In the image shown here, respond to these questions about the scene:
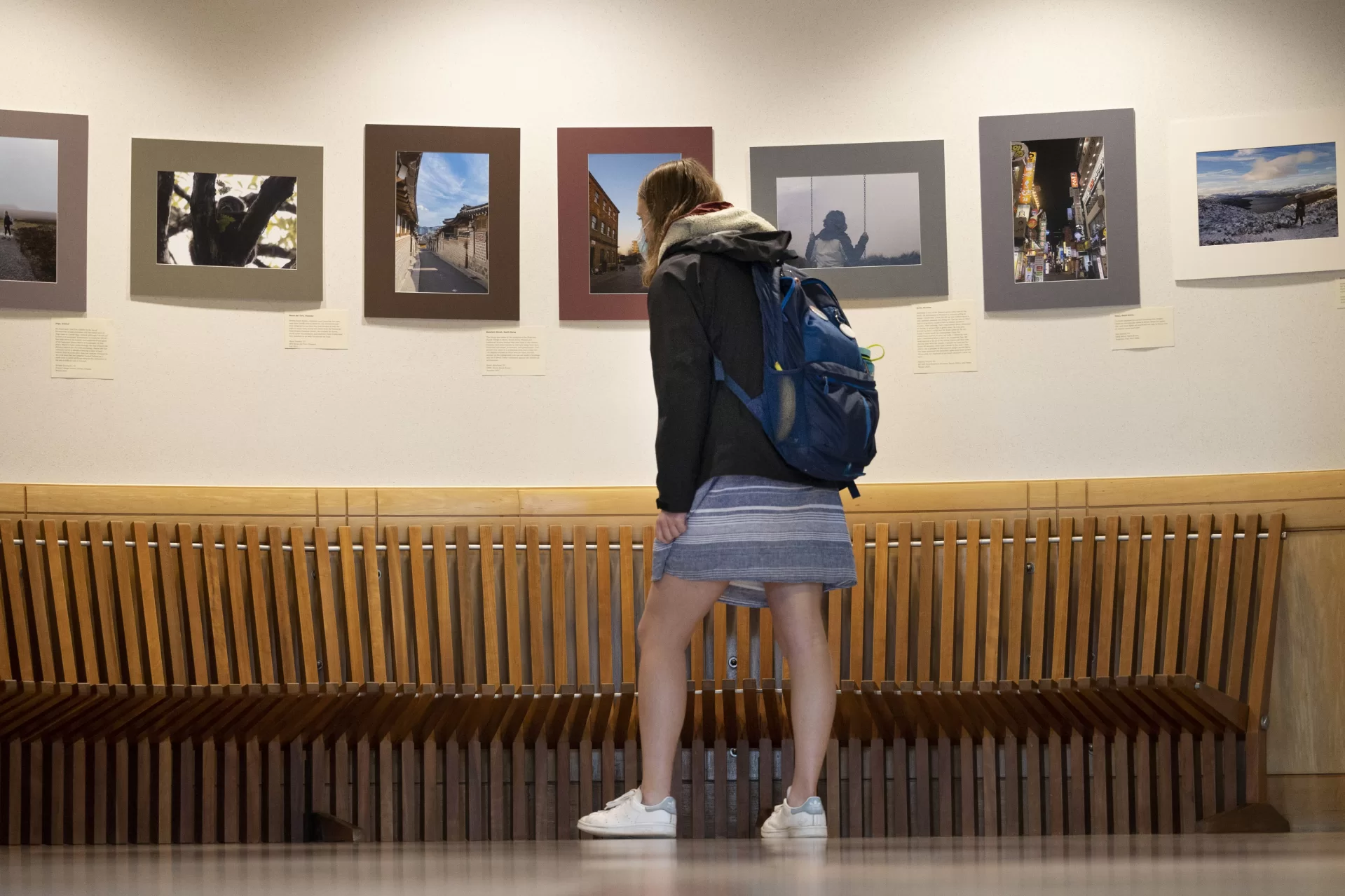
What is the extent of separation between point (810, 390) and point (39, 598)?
291cm

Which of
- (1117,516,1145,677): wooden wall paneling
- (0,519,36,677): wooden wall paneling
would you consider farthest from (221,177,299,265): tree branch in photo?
(1117,516,1145,677): wooden wall paneling

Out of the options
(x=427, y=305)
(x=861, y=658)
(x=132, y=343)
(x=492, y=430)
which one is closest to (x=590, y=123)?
(x=427, y=305)

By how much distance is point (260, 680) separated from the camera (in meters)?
4.01

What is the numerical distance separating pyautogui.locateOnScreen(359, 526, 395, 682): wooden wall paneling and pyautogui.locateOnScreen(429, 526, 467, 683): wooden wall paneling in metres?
0.20

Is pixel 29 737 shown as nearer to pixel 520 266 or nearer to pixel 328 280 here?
pixel 328 280

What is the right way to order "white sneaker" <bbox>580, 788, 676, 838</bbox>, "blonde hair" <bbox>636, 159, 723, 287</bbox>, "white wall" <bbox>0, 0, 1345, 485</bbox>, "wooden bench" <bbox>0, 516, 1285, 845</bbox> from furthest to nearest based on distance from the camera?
"white wall" <bbox>0, 0, 1345, 485</bbox> < "wooden bench" <bbox>0, 516, 1285, 845</bbox> < "blonde hair" <bbox>636, 159, 723, 287</bbox> < "white sneaker" <bbox>580, 788, 676, 838</bbox>

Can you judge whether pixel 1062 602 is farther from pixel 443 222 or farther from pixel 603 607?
pixel 443 222

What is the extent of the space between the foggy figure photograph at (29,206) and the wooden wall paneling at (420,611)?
172 centimetres

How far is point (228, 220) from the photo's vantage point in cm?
433

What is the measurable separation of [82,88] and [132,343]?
99cm

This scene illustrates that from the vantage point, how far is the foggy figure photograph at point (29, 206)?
4285mm

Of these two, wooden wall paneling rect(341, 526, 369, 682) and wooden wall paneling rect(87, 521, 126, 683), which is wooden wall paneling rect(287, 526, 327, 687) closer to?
wooden wall paneling rect(341, 526, 369, 682)

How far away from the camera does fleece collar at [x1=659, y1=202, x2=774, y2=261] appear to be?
107 inches

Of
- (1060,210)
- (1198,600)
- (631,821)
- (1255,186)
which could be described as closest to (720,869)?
(631,821)
